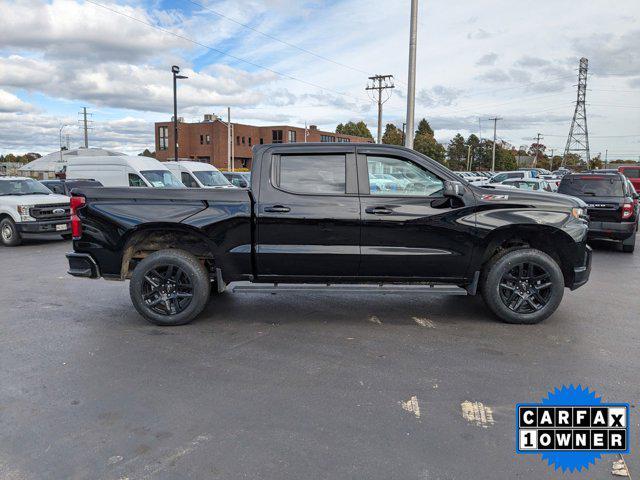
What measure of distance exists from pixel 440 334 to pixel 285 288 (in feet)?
5.65

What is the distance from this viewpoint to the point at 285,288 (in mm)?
5605

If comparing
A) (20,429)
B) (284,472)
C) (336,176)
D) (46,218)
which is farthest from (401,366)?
(46,218)

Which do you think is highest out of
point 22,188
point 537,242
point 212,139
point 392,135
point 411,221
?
point 392,135

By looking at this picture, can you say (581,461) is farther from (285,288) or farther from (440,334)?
(285,288)

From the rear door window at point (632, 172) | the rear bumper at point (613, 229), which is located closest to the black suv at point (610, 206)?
the rear bumper at point (613, 229)

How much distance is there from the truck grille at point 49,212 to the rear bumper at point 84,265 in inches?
323

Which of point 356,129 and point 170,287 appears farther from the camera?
point 356,129

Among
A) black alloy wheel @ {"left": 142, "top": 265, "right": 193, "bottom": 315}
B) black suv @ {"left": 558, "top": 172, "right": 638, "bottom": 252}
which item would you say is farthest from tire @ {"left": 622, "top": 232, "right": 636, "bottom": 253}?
black alloy wheel @ {"left": 142, "top": 265, "right": 193, "bottom": 315}

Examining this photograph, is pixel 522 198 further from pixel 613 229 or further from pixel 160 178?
pixel 160 178

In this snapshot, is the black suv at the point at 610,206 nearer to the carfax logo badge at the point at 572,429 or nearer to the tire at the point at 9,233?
the carfax logo badge at the point at 572,429

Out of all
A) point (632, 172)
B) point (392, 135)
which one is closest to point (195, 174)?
point (632, 172)

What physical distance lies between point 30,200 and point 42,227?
0.82 meters

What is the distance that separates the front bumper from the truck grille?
0.10 m

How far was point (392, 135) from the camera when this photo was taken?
9106cm
